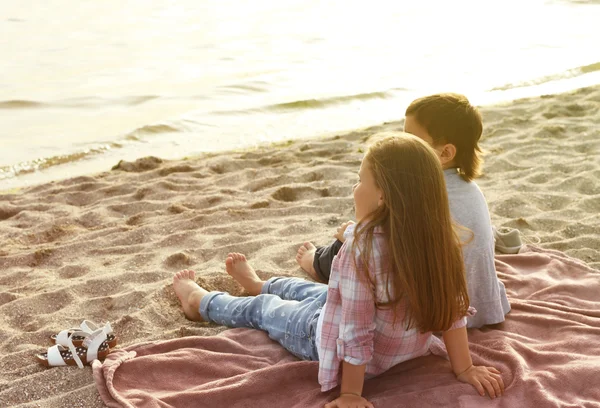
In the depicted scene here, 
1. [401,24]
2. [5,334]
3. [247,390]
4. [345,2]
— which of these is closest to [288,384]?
[247,390]

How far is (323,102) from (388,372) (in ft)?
21.5

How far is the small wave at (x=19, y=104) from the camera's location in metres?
8.92

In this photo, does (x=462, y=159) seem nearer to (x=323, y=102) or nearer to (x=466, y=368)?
(x=466, y=368)

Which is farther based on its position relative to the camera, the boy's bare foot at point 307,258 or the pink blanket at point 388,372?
the boy's bare foot at point 307,258

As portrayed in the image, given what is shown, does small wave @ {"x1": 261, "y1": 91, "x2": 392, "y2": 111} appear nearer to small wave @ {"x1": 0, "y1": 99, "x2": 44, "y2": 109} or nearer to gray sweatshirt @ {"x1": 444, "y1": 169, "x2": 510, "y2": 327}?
small wave @ {"x1": 0, "y1": 99, "x2": 44, "y2": 109}

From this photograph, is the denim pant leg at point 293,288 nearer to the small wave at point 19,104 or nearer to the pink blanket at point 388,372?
the pink blanket at point 388,372

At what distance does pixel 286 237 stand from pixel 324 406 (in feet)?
6.70

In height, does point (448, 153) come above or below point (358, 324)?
above

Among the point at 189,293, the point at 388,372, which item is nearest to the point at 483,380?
the point at 388,372

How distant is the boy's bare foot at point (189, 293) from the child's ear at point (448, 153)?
55.2 inches

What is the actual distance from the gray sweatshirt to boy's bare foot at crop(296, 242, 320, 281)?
1023 mm

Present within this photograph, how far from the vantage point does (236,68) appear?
35.7 feet

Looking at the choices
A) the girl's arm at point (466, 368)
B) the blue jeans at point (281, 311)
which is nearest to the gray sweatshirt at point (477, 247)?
the girl's arm at point (466, 368)

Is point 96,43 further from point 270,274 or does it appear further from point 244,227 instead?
point 270,274
